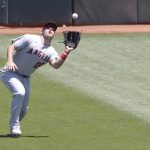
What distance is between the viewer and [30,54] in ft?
36.6

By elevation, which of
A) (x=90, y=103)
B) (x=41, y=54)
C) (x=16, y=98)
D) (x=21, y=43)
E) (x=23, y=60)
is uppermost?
(x=21, y=43)

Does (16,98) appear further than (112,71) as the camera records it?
No

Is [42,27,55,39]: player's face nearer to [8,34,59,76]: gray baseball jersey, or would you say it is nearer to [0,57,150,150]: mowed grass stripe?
[8,34,59,76]: gray baseball jersey

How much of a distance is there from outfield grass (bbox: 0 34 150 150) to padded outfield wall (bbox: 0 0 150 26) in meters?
4.96

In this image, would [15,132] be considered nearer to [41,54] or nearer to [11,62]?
[11,62]

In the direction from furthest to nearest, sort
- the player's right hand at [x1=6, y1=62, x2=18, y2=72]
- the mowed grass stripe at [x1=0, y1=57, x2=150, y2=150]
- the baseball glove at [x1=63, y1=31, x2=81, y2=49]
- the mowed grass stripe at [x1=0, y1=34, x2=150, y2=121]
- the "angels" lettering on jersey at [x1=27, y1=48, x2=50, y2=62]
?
the mowed grass stripe at [x1=0, y1=34, x2=150, y2=121] < the "angels" lettering on jersey at [x1=27, y1=48, x2=50, y2=62] < the baseball glove at [x1=63, y1=31, x2=81, y2=49] < the player's right hand at [x1=6, y1=62, x2=18, y2=72] < the mowed grass stripe at [x1=0, y1=57, x2=150, y2=150]

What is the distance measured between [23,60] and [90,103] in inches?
130

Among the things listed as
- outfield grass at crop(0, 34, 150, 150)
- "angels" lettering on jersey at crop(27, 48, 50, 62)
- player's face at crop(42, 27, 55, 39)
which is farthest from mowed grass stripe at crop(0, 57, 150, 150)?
player's face at crop(42, 27, 55, 39)

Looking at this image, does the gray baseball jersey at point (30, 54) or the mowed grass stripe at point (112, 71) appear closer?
the gray baseball jersey at point (30, 54)

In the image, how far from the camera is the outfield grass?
35.8 feet

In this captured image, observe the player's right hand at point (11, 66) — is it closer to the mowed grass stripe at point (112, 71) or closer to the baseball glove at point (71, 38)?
the baseball glove at point (71, 38)

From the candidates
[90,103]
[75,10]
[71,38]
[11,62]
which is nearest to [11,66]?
[11,62]

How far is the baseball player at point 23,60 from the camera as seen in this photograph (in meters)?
A: 11.0

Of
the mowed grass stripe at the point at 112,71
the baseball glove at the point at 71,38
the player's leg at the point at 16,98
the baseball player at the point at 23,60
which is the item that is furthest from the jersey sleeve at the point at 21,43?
the mowed grass stripe at the point at 112,71
